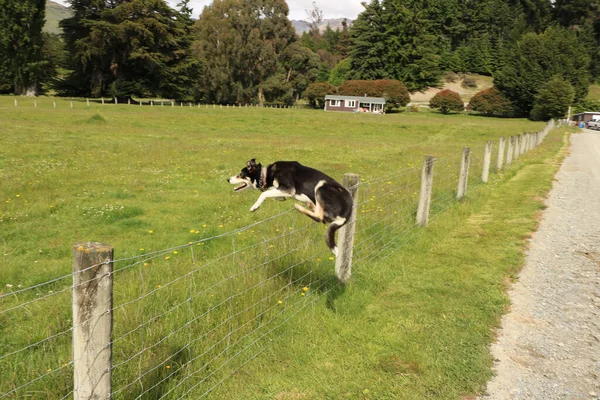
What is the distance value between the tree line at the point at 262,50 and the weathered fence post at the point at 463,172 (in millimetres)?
59445

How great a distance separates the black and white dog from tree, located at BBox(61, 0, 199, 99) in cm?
6171

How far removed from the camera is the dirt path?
4.15 meters

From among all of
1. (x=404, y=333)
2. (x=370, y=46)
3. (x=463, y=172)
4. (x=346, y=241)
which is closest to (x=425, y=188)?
(x=463, y=172)

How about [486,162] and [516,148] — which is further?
[516,148]

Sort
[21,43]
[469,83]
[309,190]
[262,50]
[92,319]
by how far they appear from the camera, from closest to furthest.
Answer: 1. [92,319]
2. [309,190]
3. [21,43]
4. [262,50]
5. [469,83]

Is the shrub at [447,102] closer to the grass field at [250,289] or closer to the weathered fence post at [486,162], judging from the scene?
the grass field at [250,289]

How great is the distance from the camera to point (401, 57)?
101 m

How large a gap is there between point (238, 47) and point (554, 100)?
5334cm

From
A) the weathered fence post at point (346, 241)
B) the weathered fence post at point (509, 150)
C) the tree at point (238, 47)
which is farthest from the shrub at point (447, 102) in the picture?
the weathered fence post at point (346, 241)

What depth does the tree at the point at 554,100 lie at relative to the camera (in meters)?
70.4

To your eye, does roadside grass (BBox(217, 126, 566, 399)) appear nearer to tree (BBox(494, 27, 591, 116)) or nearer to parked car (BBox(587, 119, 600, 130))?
parked car (BBox(587, 119, 600, 130))

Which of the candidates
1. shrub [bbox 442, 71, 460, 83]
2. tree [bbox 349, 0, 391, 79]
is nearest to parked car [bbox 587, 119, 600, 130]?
tree [bbox 349, 0, 391, 79]

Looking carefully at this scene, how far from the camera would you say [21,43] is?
199 ft

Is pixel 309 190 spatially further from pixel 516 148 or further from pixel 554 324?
pixel 516 148
